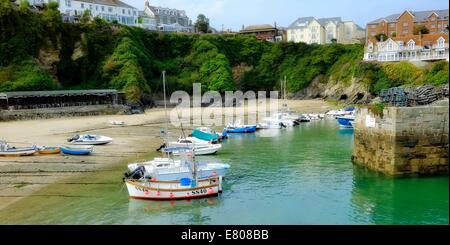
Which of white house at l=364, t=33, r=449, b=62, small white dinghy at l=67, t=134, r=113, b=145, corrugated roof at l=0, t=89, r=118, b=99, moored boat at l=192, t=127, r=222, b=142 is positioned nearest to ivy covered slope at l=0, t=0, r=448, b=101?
white house at l=364, t=33, r=449, b=62

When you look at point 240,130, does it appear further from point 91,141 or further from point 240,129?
point 91,141

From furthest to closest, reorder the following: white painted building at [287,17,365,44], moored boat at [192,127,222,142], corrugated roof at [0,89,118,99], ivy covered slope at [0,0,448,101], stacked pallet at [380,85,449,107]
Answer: white painted building at [287,17,365,44] → ivy covered slope at [0,0,448,101] → corrugated roof at [0,89,118,99] → moored boat at [192,127,222,142] → stacked pallet at [380,85,449,107]

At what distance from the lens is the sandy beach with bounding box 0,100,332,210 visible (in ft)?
65.2

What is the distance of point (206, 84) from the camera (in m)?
66.6

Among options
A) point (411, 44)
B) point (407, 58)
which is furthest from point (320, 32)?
point (411, 44)

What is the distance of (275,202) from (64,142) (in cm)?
2019

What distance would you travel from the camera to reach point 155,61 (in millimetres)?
69562

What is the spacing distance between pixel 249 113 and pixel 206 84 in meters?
14.9

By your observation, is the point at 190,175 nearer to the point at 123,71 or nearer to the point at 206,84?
the point at 123,71

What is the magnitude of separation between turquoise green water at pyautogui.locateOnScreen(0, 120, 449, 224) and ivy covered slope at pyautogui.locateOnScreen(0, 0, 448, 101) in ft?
93.5

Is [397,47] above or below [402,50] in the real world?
above

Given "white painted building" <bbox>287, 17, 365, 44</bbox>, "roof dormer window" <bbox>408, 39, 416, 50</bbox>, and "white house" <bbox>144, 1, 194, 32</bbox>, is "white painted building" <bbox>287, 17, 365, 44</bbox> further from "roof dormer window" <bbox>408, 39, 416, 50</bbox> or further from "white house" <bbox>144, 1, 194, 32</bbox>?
"white house" <bbox>144, 1, 194, 32</bbox>

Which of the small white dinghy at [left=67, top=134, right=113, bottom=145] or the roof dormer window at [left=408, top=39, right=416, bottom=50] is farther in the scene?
the roof dormer window at [left=408, top=39, right=416, bottom=50]

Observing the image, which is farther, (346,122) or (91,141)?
(346,122)
